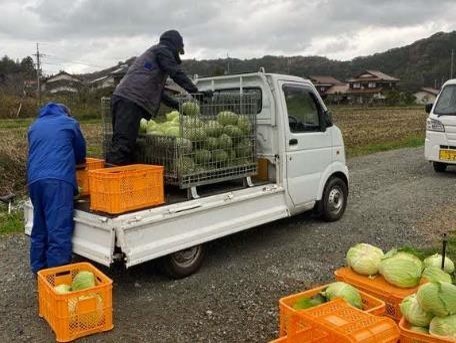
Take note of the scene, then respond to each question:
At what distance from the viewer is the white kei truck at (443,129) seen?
10.7 metres

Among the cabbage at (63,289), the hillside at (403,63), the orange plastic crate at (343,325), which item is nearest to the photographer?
the orange plastic crate at (343,325)

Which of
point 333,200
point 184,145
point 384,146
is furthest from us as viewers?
point 384,146

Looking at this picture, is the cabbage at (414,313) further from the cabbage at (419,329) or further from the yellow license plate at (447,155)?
the yellow license plate at (447,155)

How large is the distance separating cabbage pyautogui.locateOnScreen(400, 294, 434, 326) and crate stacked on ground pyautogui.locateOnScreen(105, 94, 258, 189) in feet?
8.66

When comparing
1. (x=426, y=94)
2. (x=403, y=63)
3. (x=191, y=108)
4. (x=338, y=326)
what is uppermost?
(x=403, y=63)

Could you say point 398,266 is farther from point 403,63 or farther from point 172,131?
point 403,63

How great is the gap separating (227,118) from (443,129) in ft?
22.7

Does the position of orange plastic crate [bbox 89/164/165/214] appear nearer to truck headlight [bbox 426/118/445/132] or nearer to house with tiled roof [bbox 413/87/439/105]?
truck headlight [bbox 426/118/445/132]

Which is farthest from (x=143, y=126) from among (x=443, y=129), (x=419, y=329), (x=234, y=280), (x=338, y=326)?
(x=443, y=129)

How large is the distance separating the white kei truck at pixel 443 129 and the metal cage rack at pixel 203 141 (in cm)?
637

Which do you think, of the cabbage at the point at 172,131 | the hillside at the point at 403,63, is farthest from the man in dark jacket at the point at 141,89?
the hillside at the point at 403,63

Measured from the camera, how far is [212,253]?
20.1ft

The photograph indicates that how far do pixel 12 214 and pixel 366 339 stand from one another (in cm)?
686

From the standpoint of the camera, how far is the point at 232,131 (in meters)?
5.63
